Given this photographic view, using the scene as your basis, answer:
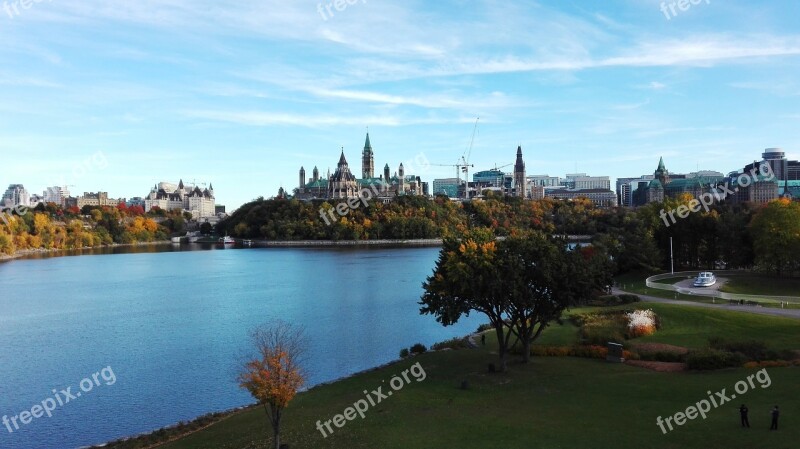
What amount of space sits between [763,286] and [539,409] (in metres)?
31.6

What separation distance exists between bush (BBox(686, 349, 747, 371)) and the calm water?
17.2m

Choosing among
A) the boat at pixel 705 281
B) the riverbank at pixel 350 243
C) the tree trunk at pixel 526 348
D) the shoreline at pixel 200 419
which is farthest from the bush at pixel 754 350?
the riverbank at pixel 350 243

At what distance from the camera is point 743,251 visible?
55.1 meters

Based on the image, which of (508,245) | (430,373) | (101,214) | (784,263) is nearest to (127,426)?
(430,373)

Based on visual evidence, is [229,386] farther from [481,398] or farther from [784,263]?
[784,263]

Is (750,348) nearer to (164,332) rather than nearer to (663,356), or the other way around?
(663,356)

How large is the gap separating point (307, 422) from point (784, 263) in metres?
41.4

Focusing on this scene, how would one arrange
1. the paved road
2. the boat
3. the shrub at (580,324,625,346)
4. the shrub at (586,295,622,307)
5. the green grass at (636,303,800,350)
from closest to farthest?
the green grass at (636,303,800,350)
the shrub at (580,324,625,346)
the paved road
the shrub at (586,295,622,307)
the boat

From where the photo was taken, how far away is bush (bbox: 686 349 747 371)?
25922 mm

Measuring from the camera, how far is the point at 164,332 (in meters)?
46.5

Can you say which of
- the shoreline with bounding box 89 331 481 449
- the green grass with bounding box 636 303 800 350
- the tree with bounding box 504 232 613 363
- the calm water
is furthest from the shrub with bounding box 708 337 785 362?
the calm water

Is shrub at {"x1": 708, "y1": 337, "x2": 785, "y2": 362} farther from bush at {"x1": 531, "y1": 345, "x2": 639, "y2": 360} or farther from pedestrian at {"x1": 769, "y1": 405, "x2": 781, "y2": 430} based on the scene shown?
pedestrian at {"x1": 769, "y1": 405, "x2": 781, "y2": 430}

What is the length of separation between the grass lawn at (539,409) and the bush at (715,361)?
0.73 meters

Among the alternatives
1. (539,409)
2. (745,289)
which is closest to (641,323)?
(539,409)
